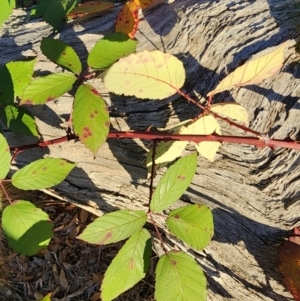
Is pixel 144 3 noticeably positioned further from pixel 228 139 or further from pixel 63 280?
pixel 63 280

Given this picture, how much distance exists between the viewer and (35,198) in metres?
2.13

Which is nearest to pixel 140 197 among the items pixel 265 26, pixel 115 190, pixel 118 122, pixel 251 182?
pixel 115 190

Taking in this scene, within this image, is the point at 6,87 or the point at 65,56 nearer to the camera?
the point at 65,56

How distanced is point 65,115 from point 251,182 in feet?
1.90

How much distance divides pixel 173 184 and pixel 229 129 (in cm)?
22

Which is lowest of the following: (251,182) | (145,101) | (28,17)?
(251,182)

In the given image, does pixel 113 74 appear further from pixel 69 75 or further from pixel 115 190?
pixel 115 190

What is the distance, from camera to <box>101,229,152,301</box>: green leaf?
42.8 inches

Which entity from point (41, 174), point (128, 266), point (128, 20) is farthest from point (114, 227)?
point (128, 20)

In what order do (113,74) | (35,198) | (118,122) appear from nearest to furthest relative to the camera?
1. (113,74)
2. (118,122)
3. (35,198)

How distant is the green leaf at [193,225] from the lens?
42.9 inches

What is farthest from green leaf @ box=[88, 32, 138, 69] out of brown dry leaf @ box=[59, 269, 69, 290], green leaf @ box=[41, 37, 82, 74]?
brown dry leaf @ box=[59, 269, 69, 290]

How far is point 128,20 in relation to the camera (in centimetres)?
134

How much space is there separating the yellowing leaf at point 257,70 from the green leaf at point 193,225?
289mm
